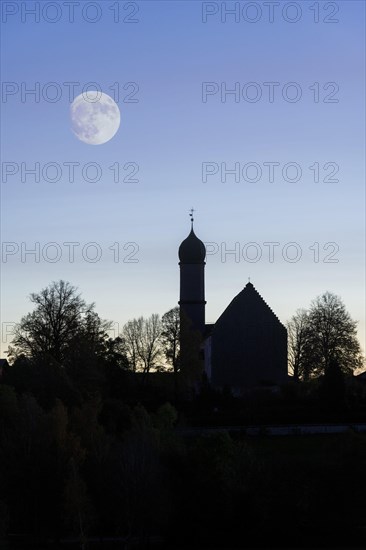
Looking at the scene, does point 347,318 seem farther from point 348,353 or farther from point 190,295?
point 190,295

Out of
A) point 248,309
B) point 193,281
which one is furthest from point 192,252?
point 248,309

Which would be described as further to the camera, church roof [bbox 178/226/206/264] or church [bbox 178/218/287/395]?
church roof [bbox 178/226/206/264]

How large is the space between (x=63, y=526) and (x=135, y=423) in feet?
23.3

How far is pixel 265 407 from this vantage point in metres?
76.5

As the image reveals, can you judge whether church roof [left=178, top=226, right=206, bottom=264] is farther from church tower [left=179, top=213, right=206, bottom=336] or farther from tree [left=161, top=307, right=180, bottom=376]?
tree [left=161, top=307, right=180, bottom=376]

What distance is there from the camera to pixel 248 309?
9519 cm

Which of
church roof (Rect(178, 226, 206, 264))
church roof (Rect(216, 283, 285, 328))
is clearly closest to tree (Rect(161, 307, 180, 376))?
church roof (Rect(216, 283, 285, 328))

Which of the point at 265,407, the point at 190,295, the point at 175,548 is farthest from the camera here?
the point at 190,295

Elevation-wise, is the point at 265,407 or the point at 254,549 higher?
the point at 265,407

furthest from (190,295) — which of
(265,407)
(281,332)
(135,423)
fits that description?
(135,423)

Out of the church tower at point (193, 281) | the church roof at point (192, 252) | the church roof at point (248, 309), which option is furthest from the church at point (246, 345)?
the church roof at point (192, 252)

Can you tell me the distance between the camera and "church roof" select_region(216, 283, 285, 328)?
94938 mm

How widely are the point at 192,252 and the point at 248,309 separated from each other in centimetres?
918

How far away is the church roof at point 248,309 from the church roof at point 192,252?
7552mm
